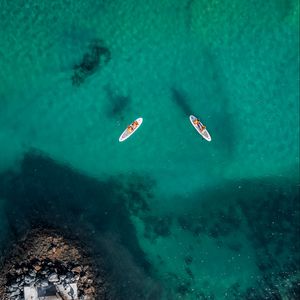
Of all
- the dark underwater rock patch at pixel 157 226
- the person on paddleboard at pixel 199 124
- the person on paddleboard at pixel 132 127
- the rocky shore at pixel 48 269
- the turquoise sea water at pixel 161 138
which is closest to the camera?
the rocky shore at pixel 48 269

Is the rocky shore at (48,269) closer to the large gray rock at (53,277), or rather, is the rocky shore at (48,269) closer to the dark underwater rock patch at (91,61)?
the large gray rock at (53,277)

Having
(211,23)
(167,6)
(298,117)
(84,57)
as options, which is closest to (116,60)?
(84,57)

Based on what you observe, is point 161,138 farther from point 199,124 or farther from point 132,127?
point 199,124

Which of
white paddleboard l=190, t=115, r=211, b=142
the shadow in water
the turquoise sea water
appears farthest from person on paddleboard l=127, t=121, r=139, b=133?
white paddleboard l=190, t=115, r=211, b=142

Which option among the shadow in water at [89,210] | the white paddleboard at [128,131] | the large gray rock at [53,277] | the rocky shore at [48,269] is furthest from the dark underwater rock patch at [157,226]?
the large gray rock at [53,277]

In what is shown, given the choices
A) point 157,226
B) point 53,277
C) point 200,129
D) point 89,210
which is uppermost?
point 200,129

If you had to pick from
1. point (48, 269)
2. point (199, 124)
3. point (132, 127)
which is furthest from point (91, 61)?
point (48, 269)
